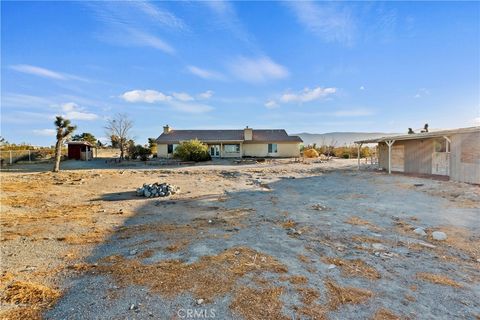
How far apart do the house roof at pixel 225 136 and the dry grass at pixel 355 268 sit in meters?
27.6

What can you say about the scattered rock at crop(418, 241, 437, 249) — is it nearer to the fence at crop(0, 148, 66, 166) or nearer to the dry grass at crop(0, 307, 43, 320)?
the dry grass at crop(0, 307, 43, 320)

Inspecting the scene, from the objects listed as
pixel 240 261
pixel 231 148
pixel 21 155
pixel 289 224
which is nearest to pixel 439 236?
pixel 289 224

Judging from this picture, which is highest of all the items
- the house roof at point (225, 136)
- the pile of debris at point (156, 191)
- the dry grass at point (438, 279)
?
the house roof at point (225, 136)

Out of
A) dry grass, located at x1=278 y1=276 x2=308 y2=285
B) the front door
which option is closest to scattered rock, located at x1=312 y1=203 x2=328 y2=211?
dry grass, located at x1=278 y1=276 x2=308 y2=285

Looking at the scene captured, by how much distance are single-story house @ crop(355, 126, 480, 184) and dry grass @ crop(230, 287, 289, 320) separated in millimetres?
12871

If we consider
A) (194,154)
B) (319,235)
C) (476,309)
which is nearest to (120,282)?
(319,235)

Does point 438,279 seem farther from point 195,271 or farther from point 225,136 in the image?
point 225,136

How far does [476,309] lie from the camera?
293cm

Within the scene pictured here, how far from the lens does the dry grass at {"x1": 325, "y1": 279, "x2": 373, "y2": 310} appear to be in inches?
119

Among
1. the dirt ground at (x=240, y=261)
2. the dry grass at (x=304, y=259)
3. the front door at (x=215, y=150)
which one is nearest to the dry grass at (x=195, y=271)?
the dirt ground at (x=240, y=261)

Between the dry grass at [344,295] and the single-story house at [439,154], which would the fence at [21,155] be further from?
the single-story house at [439,154]

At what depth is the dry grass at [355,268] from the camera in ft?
12.1

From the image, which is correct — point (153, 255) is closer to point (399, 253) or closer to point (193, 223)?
point (193, 223)

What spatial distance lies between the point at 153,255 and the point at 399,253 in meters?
4.09
